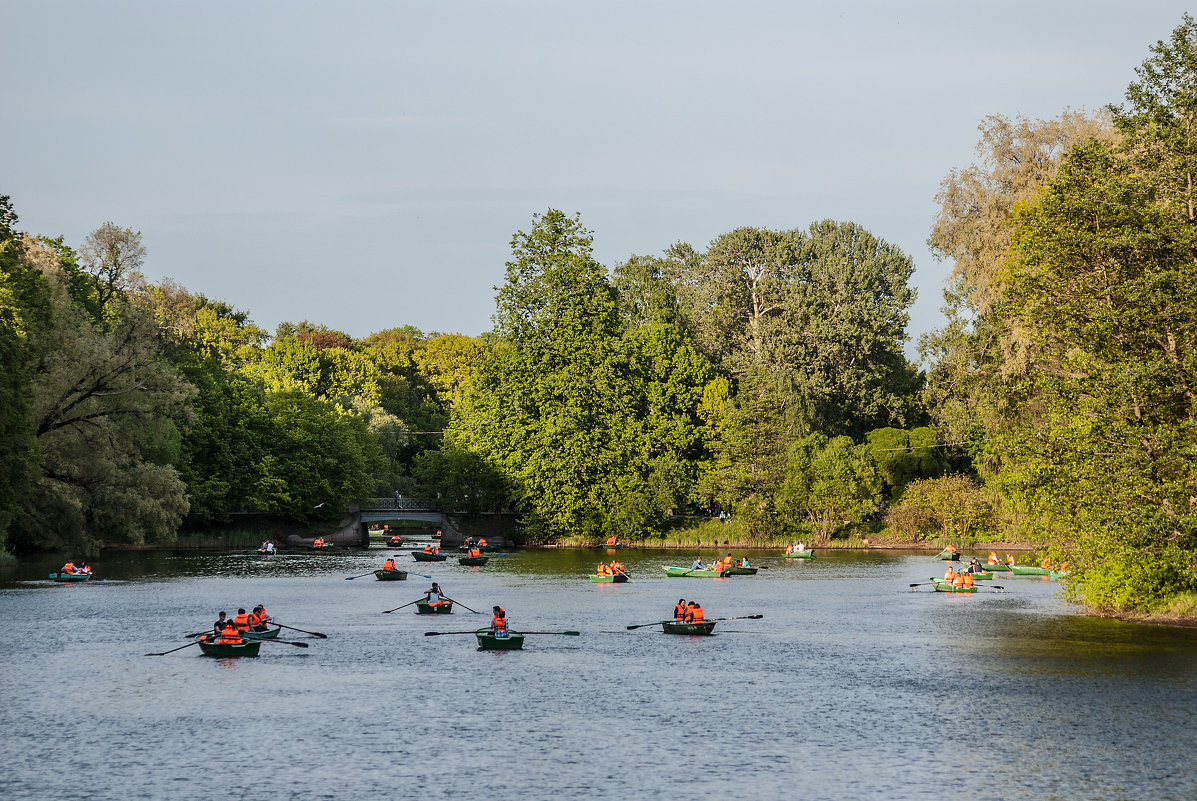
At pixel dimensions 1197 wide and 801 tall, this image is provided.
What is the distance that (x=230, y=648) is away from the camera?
3981 cm

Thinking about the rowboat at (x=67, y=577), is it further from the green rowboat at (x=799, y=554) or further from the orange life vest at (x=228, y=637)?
the green rowboat at (x=799, y=554)

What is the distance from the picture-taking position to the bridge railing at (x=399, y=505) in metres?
109

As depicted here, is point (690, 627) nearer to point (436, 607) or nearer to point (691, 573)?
point (436, 607)

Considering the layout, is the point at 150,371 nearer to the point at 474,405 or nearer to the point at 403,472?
the point at 474,405

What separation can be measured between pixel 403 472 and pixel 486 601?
83.6m

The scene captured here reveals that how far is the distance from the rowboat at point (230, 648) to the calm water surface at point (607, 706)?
15.3 inches

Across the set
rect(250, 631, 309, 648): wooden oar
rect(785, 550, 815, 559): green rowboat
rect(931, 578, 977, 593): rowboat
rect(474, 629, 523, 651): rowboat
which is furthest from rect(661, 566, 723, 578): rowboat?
rect(250, 631, 309, 648): wooden oar

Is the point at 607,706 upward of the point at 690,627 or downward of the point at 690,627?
downward

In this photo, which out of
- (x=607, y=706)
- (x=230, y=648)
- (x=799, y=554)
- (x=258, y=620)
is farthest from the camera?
(x=799, y=554)

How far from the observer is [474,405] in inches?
3991

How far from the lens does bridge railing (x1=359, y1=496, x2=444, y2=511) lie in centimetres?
10931

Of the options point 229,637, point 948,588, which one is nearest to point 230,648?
point 229,637

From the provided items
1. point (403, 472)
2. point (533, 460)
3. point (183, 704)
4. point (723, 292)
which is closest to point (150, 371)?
point (533, 460)

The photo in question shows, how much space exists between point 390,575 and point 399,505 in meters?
43.1
